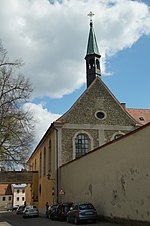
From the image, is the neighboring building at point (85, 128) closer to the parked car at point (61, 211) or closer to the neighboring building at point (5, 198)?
the parked car at point (61, 211)

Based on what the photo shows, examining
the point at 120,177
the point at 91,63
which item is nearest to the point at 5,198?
the point at 91,63

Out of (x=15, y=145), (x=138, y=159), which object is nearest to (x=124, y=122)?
(x=15, y=145)

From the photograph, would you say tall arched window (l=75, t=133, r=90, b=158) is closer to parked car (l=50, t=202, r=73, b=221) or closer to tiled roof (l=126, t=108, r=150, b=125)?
parked car (l=50, t=202, r=73, b=221)

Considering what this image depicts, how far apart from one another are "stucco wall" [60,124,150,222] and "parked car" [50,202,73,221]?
4.95 ft

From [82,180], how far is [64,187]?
7.15 metres

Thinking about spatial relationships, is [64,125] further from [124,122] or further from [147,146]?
[147,146]

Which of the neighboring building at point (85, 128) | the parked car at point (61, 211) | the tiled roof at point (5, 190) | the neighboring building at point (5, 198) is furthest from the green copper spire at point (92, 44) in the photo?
the tiled roof at point (5, 190)

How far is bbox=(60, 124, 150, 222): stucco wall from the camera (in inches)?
690

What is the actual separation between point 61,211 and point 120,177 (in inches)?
382

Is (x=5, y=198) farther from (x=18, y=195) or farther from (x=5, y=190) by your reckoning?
(x=18, y=195)

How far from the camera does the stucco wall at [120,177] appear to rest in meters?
17.5

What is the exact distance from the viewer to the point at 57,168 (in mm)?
37438

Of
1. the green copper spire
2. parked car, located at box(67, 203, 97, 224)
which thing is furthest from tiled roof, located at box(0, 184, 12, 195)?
parked car, located at box(67, 203, 97, 224)

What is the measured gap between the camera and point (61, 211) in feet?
92.7
